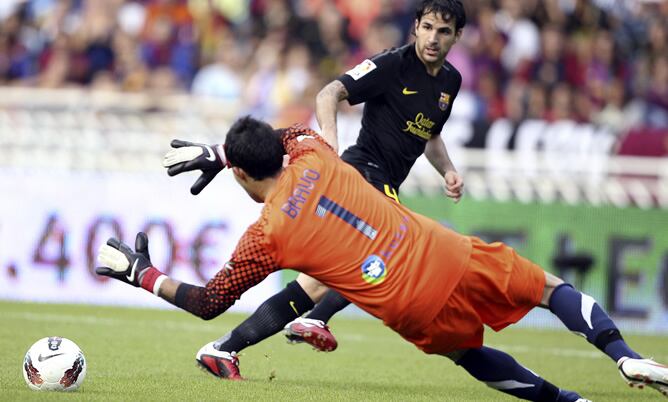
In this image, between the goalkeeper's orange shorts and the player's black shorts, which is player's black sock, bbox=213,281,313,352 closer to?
the player's black shorts

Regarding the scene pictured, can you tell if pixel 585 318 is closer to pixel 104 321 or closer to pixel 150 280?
pixel 150 280

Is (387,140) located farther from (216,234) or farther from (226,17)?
(226,17)

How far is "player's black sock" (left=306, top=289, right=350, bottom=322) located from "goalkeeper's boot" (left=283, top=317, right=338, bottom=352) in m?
0.23

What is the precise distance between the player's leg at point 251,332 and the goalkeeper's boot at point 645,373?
94.6 inches

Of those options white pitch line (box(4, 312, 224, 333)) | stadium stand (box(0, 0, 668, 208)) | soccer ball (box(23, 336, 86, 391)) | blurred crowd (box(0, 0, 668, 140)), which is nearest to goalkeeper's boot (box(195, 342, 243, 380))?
soccer ball (box(23, 336, 86, 391))

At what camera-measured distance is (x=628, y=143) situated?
14789 mm

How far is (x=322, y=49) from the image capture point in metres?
17.7

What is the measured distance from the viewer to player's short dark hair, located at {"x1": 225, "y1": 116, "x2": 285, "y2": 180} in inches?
249

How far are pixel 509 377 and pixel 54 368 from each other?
256cm

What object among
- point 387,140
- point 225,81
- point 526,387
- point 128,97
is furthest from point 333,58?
point 526,387

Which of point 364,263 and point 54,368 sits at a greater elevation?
point 364,263

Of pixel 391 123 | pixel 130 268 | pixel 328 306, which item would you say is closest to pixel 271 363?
pixel 328 306

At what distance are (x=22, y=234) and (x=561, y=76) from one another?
7.60 metres

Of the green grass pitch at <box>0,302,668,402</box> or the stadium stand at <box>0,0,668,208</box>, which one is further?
the stadium stand at <box>0,0,668,208</box>
